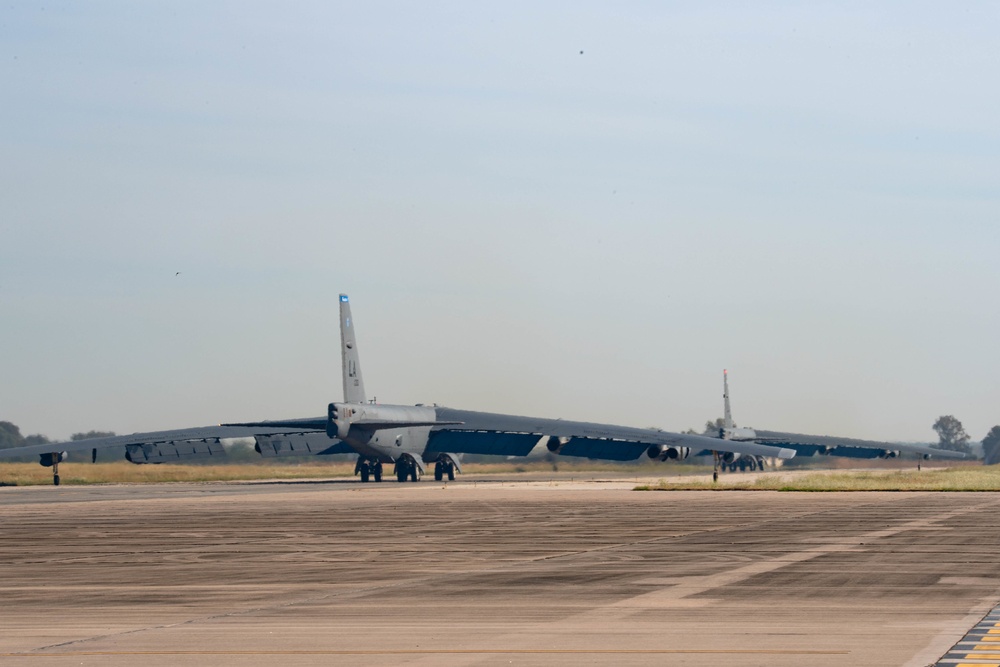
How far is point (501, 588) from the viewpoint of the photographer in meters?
16.6

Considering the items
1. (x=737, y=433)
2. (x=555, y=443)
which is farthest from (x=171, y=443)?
(x=737, y=433)

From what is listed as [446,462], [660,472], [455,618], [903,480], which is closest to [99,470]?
[446,462]

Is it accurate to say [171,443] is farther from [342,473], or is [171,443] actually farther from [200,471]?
[342,473]

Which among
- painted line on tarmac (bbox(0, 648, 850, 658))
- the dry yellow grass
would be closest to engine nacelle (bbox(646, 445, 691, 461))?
the dry yellow grass

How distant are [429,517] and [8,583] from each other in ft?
54.4

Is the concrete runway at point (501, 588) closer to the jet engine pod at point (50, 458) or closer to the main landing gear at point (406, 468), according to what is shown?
the main landing gear at point (406, 468)

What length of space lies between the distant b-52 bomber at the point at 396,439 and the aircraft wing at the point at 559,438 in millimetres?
50

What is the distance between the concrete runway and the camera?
11.6 m

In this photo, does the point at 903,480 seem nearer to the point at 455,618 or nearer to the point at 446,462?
the point at 446,462

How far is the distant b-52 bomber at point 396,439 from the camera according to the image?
64562 millimetres

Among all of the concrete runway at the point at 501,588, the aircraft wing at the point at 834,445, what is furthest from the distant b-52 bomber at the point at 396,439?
the aircraft wing at the point at 834,445

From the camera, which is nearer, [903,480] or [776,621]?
[776,621]

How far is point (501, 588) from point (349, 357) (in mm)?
50083

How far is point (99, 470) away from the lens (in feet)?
256
